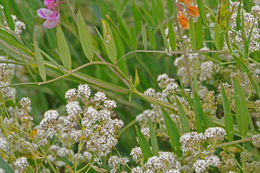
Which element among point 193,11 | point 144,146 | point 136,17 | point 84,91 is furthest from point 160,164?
point 136,17

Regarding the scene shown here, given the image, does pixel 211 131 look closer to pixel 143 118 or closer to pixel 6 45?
pixel 143 118

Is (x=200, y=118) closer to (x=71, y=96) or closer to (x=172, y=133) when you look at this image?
(x=172, y=133)

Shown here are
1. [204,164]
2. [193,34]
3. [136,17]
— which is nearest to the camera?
[204,164]

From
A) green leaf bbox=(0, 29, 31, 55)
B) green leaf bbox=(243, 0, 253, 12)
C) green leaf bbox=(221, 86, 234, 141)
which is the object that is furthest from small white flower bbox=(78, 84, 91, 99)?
green leaf bbox=(243, 0, 253, 12)

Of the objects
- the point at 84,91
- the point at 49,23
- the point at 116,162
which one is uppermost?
the point at 49,23

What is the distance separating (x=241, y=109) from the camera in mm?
591

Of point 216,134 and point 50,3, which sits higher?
point 50,3

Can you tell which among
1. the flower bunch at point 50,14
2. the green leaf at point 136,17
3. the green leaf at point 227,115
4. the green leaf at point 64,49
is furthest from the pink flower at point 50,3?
the green leaf at point 227,115

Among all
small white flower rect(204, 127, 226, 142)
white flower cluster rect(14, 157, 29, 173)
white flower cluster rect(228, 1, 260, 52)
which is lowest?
white flower cluster rect(14, 157, 29, 173)

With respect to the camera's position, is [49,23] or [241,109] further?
[49,23]

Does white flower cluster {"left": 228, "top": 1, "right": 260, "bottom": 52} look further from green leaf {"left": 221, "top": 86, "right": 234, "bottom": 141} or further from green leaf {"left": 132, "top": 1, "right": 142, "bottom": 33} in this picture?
green leaf {"left": 132, "top": 1, "right": 142, "bottom": 33}

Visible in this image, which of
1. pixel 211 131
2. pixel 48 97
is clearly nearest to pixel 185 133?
pixel 211 131

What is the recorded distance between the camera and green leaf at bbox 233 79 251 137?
23.1 inches

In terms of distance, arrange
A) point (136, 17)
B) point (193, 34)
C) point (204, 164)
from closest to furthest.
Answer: point (204, 164), point (193, 34), point (136, 17)
